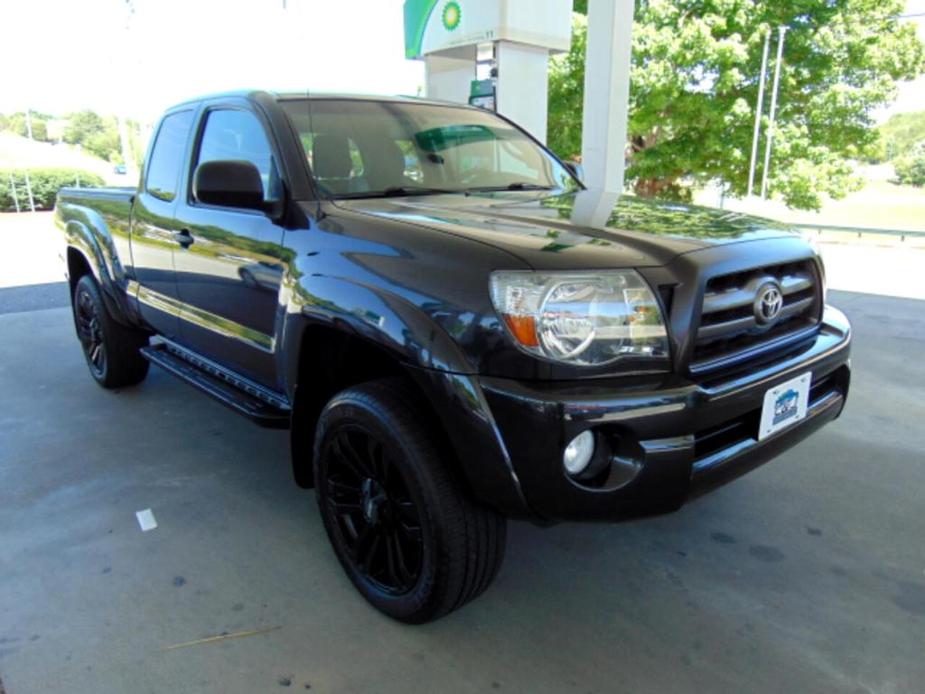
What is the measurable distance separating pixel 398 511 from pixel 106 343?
2.94m

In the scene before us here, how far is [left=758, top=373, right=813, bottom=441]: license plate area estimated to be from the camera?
6.60ft

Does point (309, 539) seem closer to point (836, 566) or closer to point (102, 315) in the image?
point (836, 566)

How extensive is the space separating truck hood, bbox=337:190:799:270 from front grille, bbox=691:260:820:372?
120 mm

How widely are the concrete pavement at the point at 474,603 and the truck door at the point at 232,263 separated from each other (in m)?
0.68

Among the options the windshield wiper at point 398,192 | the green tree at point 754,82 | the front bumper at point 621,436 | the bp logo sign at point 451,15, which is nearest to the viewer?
the front bumper at point 621,436

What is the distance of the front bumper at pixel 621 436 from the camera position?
1.70 metres

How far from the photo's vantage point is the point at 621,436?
1.76m

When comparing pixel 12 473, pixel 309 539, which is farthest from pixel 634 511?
pixel 12 473

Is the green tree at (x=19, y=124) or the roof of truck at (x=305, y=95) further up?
the green tree at (x=19, y=124)

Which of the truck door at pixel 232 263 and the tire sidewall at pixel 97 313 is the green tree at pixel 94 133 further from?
the truck door at pixel 232 263

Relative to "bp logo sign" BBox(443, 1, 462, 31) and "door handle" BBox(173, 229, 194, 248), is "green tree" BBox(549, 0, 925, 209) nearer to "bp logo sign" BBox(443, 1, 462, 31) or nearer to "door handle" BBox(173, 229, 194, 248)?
"bp logo sign" BBox(443, 1, 462, 31)

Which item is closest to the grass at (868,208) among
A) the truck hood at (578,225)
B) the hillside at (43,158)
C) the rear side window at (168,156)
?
the truck hood at (578,225)

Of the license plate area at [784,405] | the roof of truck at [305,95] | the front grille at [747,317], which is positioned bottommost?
the license plate area at [784,405]

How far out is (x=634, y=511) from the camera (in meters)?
1.81
